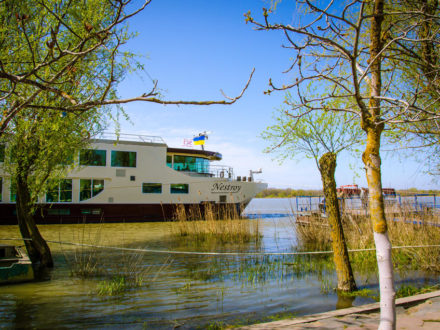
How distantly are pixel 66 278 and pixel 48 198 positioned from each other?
1425 centimetres

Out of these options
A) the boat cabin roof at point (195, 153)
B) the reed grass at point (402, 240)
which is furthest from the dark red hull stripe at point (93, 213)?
the reed grass at point (402, 240)

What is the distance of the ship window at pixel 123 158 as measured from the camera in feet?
64.2

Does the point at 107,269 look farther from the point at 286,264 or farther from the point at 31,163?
the point at 286,264

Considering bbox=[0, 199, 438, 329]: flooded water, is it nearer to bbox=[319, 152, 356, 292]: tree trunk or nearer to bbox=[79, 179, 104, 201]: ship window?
bbox=[319, 152, 356, 292]: tree trunk

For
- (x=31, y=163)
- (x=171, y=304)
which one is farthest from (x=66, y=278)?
(x=171, y=304)

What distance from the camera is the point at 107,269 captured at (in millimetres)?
7121

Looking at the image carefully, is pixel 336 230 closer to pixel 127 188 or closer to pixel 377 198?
pixel 377 198

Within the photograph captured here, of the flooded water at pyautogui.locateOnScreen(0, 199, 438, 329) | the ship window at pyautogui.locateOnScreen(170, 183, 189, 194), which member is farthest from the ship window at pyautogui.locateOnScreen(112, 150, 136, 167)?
the flooded water at pyautogui.locateOnScreen(0, 199, 438, 329)

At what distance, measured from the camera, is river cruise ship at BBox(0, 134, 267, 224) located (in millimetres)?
18438

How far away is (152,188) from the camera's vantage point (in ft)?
66.3

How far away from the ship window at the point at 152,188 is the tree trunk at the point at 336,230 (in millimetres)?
15671

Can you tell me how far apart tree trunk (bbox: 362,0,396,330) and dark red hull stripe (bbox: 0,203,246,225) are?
14825 millimetres

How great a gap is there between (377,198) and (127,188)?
60.4 feet

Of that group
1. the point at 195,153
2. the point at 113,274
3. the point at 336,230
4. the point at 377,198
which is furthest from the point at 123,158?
the point at 377,198
